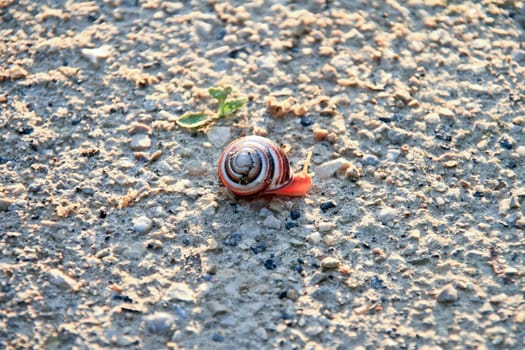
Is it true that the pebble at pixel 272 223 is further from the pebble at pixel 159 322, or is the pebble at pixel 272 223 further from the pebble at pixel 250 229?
the pebble at pixel 159 322

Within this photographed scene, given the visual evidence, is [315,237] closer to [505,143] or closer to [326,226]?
[326,226]

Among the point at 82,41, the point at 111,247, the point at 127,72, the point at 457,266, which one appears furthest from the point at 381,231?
the point at 82,41

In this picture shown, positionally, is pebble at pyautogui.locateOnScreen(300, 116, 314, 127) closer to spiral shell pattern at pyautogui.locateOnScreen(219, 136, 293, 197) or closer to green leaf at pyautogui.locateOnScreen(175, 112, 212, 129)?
spiral shell pattern at pyautogui.locateOnScreen(219, 136, 293, 197)

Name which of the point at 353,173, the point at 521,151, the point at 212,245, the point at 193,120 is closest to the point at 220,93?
the point at 193,120

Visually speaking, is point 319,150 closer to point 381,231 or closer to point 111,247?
point 381,231

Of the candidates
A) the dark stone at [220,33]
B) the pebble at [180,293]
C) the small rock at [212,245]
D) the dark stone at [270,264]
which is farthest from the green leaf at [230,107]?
the pebble at [180,293]

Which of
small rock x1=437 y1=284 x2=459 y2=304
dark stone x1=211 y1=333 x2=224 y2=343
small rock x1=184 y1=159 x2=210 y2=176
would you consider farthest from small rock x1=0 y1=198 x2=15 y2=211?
small rock x1=437 y1=284 x2=459 y2=304
